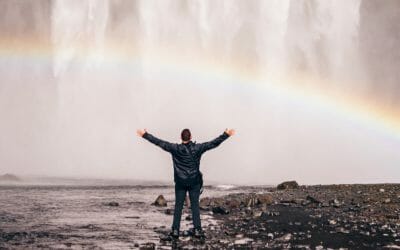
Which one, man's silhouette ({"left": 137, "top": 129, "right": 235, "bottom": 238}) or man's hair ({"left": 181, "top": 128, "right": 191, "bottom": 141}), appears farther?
man's hair ({"left": 181, "top": 128, "right": 191, "bottom": 141})

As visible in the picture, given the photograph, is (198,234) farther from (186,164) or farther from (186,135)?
(186,135)

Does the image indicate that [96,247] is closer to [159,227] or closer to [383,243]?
[159,227]

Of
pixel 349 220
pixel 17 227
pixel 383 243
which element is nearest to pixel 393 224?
pixel 349 220

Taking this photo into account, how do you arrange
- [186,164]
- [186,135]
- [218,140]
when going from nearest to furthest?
1. [218,140]
2. [186,164]
3. [186,135]

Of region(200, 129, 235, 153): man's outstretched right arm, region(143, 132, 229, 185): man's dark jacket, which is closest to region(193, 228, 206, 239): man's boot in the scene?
region(143, 132, 229, 185): man's dark jacket

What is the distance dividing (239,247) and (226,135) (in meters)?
3.10

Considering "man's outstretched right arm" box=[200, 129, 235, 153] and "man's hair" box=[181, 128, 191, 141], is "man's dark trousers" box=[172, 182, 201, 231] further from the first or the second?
"man's hair" box=[181, 128, 191, 141]

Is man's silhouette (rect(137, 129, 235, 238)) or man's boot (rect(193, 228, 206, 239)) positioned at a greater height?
man's silhouette (rect(137, 129, 235, 238))

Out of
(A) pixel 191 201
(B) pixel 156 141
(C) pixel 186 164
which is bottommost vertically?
(A) pixel 191 201

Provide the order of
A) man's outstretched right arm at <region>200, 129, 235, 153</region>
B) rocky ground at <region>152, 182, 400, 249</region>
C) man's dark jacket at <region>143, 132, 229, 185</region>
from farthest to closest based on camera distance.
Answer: man's dark jacket at <region>143, 132, 229, 185</region> → man's outstretched right arm at <region>200, 129, 235, 153</region> → rocky ground at <region>152, 182, 400, 249</region>

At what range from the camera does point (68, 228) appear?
51.4 ft

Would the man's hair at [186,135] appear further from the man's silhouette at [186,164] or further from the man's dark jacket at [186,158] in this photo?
the man's dark jacket at [186,158]

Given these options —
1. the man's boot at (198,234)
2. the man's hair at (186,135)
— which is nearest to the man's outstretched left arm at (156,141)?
the man's hair at (186,135)

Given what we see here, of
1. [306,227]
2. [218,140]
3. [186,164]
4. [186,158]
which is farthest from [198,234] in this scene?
[306,227]
